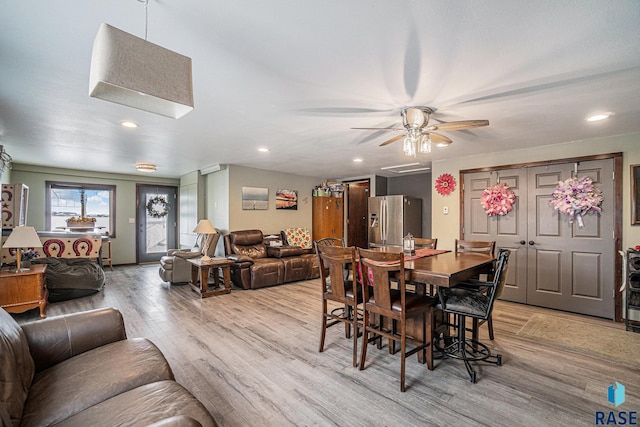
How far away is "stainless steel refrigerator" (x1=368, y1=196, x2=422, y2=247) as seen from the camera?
21.4 feet

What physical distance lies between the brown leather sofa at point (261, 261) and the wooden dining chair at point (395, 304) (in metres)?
3.06

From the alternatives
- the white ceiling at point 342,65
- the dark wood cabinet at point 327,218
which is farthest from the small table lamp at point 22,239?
the dark wood cabinet at point 327,218

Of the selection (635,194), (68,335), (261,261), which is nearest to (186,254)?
(261,261)

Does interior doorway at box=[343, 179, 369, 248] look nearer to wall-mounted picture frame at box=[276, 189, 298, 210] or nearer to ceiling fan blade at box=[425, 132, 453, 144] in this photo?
wall-mounted picture frame at box=[276, 189, 298, 210]

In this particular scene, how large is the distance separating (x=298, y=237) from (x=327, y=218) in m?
1.11

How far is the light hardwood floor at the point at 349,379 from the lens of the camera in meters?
1.95

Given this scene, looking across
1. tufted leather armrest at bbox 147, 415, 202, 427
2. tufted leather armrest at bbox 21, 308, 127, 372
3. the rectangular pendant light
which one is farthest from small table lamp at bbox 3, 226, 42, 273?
tufted leather armrest at bbox 147, 415, 202, 427

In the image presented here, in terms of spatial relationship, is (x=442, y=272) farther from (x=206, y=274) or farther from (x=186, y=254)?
(x=186, y=254)

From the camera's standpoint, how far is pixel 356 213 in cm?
789

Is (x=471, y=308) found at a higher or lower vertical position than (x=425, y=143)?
lower

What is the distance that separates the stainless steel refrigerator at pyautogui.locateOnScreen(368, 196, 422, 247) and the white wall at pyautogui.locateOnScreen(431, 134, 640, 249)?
1.08 metres

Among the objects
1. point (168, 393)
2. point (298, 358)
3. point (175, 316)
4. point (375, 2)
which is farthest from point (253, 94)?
point (175, 316)

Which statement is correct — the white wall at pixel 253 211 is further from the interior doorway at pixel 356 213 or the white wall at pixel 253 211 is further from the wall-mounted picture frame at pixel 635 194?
the wall-mounted picture frame at pixel 635 194

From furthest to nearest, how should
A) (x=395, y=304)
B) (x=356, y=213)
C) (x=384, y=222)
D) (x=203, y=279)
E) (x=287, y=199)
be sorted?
(x=356, y=213)
(x=287, y=199)
(x=384, y=222)
(x=203, y=279)
(x=395, y=304)
